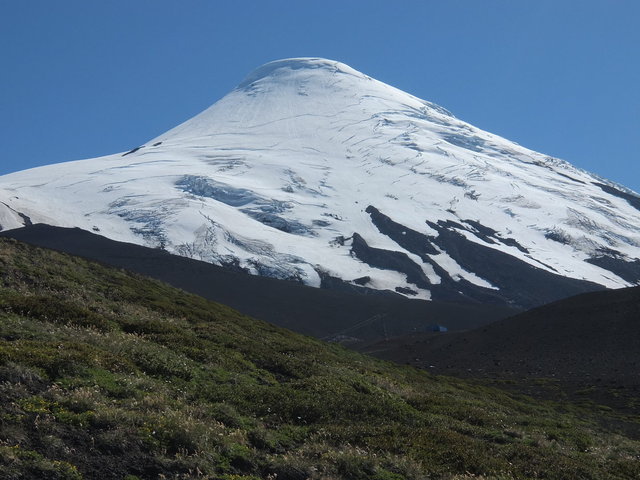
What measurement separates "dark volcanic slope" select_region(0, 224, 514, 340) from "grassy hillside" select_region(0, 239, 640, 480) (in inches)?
3175

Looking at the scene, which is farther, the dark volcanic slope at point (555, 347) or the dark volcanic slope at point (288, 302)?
the dark volcanic slope at point (288, 302)

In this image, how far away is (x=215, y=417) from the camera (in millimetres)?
13898

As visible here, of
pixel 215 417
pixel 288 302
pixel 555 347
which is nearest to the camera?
pixel 215 417

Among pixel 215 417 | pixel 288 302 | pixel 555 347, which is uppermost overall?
pixel 288 302

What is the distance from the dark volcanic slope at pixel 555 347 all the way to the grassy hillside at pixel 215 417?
35.6 metres

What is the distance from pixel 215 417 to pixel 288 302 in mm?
102501


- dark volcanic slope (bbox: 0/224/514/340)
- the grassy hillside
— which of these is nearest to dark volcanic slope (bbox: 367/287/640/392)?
dark volcanic slope (bbox: 0/224/514/340)

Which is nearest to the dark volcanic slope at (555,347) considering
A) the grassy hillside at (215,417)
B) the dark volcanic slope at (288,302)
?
the dark volcanic slope at (288,302)

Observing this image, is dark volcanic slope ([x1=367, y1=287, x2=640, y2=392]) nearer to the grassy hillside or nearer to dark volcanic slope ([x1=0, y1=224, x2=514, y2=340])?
dark volcanic slope ([x1=0, y1=224, x2=514, y2=340])

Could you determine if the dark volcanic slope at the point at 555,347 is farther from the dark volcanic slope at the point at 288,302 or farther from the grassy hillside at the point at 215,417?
the grassy hillside at the point at 215,417

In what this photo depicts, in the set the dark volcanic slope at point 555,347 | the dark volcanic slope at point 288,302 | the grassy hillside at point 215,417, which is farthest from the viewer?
the dark volcanic slope at point 288,302

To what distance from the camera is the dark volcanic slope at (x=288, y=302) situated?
108 meters

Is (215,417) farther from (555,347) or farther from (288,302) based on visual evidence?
(288,302)

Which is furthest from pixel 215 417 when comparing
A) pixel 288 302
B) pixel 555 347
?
pixel 288 302
